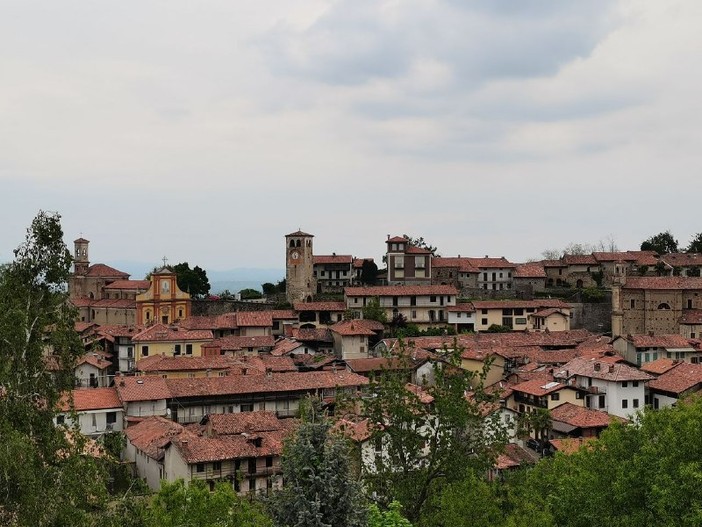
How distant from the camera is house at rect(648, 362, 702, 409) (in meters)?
43.3

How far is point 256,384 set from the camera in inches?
1694

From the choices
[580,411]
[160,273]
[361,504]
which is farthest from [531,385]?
[160,273]

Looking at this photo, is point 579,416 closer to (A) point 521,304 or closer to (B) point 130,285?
(A) point 521,304

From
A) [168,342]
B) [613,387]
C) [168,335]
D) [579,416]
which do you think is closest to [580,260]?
[613,387]

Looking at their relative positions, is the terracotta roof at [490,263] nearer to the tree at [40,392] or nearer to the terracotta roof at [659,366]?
the terracotta roof at [659,366]

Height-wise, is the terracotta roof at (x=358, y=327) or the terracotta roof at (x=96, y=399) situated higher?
the terracotta roof at (x=358, y=327)

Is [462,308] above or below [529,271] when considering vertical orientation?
below

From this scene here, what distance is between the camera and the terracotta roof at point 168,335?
53.9 m

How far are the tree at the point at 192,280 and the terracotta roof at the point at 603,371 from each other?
1871 inches

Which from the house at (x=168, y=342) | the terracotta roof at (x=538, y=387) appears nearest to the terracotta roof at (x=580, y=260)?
the terracotta roof at (x=538, y=387)

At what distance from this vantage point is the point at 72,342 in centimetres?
1406

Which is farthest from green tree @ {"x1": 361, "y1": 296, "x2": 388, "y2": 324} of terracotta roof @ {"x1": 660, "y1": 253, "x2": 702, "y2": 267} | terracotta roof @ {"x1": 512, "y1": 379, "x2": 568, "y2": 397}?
terracotta roof @ {"x1": 660, "y1": 253, "x2": 702, "y2": 267}

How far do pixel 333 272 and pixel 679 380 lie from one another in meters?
45.2

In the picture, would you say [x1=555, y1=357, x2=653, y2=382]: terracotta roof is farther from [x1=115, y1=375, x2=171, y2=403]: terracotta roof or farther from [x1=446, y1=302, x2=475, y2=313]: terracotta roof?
[x1=115, y1=375, x2=171, y2=403]: terracotta roof
